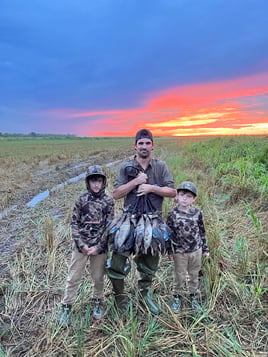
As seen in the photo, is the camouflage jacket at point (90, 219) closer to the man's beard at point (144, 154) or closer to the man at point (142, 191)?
the man at point (142, 191)

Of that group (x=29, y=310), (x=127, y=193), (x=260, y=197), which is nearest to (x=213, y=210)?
(x=260, y=197)

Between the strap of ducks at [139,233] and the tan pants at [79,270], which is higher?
the strap of ducks at [139,233]

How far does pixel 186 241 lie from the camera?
2.90 meters

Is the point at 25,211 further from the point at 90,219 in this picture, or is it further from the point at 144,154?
the point at 144,154

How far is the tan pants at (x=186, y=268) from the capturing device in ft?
9.62

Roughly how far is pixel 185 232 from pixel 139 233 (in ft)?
1.89

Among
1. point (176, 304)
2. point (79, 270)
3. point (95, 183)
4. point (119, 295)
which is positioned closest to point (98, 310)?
point (119, 295)

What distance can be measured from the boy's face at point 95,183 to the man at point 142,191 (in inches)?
7.2

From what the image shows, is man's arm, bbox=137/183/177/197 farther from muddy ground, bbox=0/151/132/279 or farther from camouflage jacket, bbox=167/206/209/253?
muddy ground, bbox=0/151/132/279

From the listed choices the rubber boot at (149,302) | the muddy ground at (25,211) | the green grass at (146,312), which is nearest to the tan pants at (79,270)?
the green grass at (146,312)

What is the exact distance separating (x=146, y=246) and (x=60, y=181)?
8971mm

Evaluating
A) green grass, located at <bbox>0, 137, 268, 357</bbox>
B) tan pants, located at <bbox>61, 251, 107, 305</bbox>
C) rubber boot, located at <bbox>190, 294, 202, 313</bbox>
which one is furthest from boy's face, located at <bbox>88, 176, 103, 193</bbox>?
rubber boot, located at <bbox>190, 294, 202, 313</bbox>

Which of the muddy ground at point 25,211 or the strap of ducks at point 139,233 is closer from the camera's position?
the strap of ducks at point 139,233

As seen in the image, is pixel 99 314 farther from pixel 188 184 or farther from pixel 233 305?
pixel 188 184
